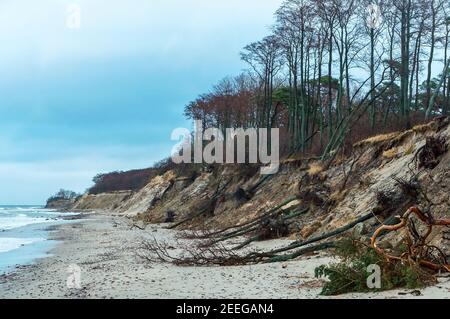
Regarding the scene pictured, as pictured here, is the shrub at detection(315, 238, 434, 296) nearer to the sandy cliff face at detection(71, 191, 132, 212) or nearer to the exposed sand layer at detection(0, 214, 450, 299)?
the exposed sand layer at detection(0, 214, 450, 299)

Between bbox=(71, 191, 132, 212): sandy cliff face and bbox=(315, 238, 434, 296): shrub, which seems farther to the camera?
bbox=(71, 191, 132, 212): sandy cliff face

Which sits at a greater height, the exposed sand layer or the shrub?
the shrub

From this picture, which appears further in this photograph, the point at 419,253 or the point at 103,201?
the point at 103,201

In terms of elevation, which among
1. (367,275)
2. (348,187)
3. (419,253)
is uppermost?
(348,187)

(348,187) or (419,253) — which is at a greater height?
(348,187)

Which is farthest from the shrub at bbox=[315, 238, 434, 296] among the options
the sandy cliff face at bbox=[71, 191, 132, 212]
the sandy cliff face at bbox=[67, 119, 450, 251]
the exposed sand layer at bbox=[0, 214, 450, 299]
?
the sandy cliff face at bbox=[71, 191, 132, 212]

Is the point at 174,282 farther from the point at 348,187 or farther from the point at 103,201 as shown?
the point at 103,201

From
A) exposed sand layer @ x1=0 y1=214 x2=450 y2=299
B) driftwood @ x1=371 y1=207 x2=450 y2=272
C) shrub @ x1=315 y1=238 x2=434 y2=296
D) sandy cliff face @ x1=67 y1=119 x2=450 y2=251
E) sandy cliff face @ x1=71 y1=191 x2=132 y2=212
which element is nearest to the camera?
shrub @ x1=315 y1=238 x2=434 y2=296

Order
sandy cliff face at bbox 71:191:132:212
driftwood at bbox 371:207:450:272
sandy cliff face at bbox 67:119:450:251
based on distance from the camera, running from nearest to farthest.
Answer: driftwood at bbox 371:207:450:272 < sandy cliff face at bbox 67:119:450:251 < sandy cliff face at bbox 71:191:132:212

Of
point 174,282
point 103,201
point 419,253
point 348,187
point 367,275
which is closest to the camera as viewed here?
point 367,275

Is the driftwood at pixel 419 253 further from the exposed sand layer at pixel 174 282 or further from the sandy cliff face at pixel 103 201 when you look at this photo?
the sandy cliff face at pixel 103 201

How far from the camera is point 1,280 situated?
1216cm

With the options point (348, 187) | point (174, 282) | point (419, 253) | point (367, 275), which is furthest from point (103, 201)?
point (367, 275)

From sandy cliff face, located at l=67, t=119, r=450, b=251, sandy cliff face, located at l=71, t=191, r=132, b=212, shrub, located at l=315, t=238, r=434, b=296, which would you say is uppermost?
sandy cliff face, located at l=67, t=119, r=450, b=251
